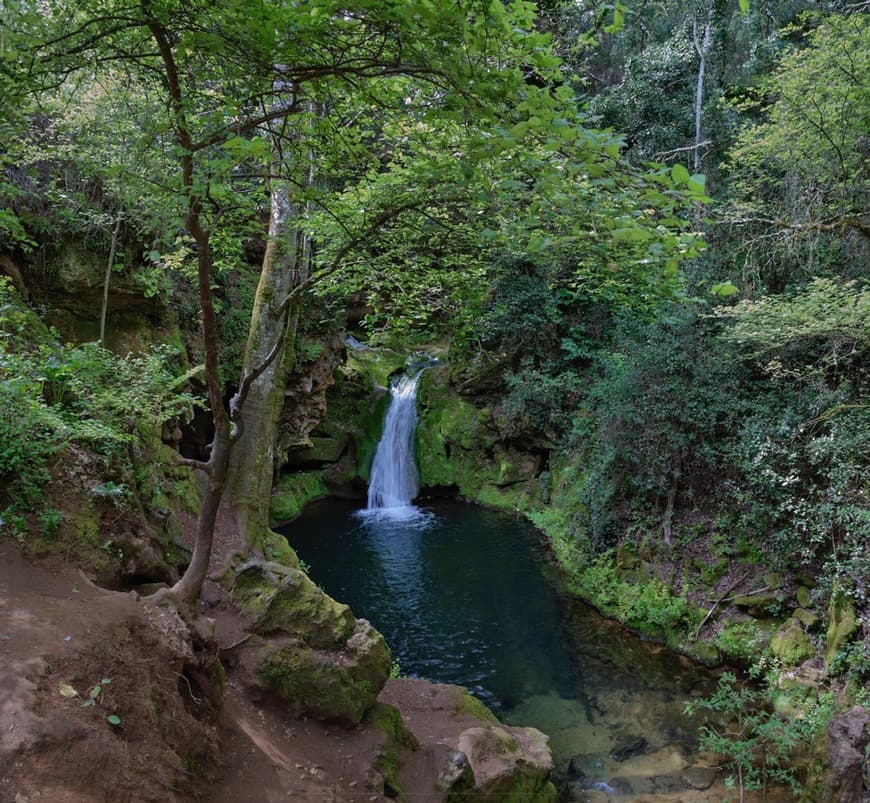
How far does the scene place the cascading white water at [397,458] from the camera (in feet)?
55.9

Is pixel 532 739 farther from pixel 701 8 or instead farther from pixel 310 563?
pixel 701 8

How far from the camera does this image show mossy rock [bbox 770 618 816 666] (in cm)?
733

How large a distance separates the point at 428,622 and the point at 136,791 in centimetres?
717

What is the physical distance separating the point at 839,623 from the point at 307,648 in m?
6.47

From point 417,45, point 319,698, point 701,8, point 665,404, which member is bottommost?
point 319,698

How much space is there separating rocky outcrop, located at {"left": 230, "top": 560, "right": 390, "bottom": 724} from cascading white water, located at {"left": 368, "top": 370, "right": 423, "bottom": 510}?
37.0 feet

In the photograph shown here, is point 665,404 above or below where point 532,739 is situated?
above

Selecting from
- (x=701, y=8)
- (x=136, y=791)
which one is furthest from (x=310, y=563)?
(x=701, y=8)

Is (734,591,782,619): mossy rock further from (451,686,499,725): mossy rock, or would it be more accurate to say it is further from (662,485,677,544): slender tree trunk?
(451,686,499,725): mossy rock

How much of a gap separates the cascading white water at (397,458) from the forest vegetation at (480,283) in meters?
0.64

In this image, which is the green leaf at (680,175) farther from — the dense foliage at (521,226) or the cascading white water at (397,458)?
the cascading white water at (397,458)

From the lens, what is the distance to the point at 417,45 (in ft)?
8.76

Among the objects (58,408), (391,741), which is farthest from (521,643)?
(58,408)

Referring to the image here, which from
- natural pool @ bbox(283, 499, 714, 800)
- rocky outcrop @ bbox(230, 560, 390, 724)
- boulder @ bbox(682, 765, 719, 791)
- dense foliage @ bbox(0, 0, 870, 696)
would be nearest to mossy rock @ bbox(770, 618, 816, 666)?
dense foliage @ bbox(0, 0, 870, 696)
